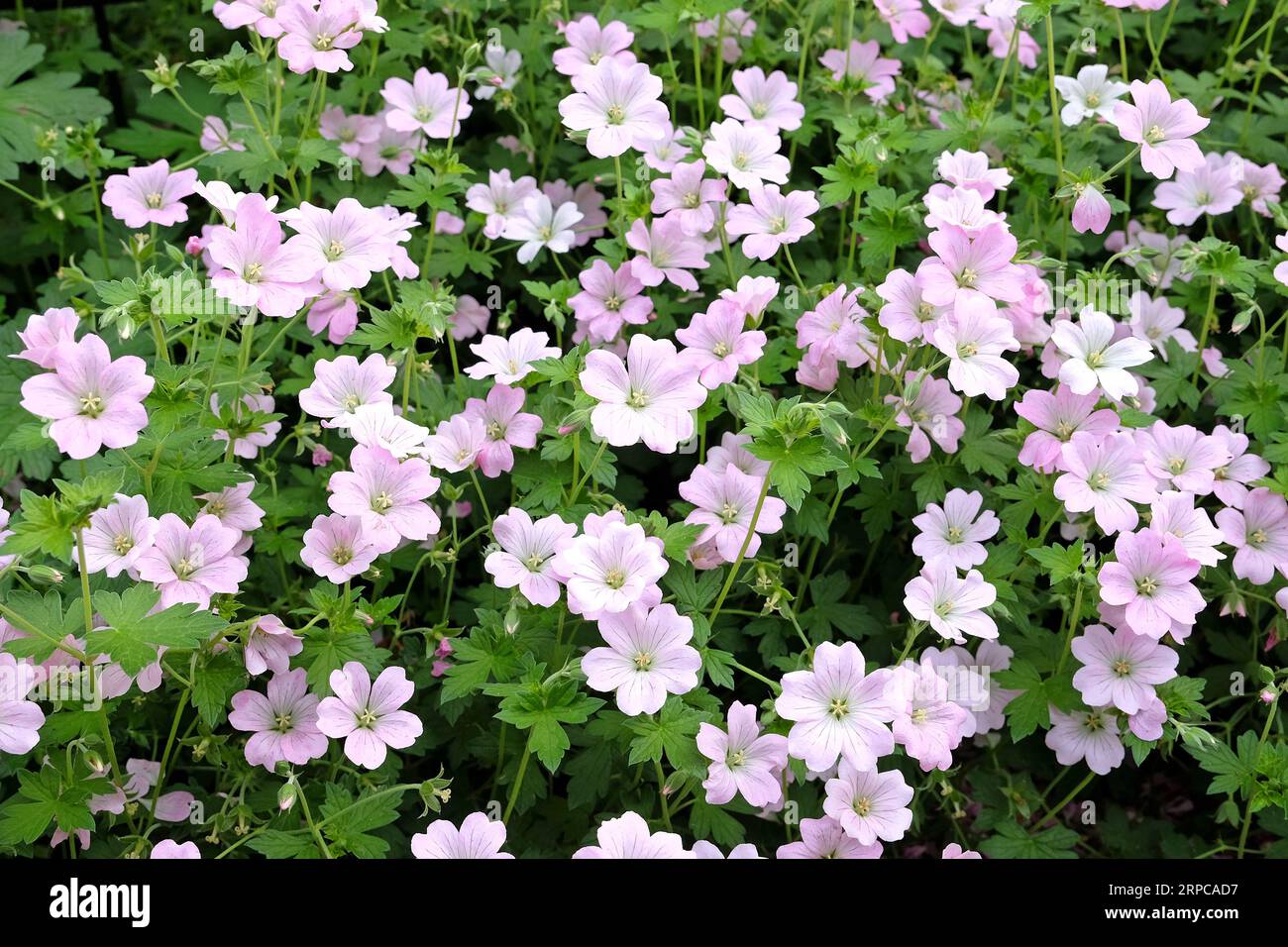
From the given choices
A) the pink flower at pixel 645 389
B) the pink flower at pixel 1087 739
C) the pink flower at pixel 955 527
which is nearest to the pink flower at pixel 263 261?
the pink flower at pixel 645 389

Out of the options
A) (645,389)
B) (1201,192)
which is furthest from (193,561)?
(1201,192)

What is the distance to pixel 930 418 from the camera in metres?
2.55

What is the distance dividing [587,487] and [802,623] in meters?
0.53

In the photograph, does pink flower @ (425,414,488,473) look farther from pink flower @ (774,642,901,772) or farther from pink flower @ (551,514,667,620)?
pink flower @ (774,642,901,772)

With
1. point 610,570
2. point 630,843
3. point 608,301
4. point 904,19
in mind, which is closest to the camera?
point 630,843

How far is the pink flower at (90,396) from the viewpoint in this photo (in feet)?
6.45

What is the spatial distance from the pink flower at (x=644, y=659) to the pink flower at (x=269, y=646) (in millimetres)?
531

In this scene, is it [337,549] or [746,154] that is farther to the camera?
[746,154]

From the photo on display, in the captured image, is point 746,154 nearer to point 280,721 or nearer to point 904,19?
point 904,19

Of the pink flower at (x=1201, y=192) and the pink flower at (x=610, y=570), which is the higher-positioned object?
the pink flower at (x=1201, y=192)

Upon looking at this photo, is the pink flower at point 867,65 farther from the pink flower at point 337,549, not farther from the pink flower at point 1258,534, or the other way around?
the pink flower at point 337,549

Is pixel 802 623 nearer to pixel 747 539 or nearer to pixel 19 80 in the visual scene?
pixel 747 539

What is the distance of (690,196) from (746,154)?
153 millimetres

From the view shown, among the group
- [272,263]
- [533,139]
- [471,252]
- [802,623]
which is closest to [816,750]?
[802,623]
